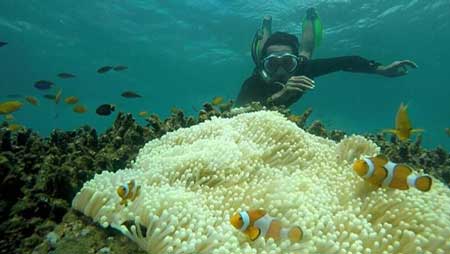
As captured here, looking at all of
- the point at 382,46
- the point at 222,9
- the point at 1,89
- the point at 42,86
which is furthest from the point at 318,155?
the point at 1,89

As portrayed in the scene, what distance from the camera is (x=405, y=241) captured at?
86.4 inches

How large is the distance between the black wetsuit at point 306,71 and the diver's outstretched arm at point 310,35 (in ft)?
1.49

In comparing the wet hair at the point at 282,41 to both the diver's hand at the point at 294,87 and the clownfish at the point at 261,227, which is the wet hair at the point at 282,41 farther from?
the clownfish at the point at 261,227

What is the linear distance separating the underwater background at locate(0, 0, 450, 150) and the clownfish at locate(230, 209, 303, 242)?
1540 cm

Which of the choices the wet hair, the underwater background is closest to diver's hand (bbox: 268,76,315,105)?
Answer: the wet hair

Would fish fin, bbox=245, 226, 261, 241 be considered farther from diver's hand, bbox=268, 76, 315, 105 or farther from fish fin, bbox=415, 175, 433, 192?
diver's hand, bbox=268, 76, 315, 105

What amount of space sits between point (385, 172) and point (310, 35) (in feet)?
24.0

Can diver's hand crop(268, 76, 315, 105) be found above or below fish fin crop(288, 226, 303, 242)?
above

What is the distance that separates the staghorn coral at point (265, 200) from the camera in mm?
2123

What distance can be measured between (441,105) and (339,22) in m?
31.9

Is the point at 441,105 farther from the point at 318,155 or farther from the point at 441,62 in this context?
the point at 318,155

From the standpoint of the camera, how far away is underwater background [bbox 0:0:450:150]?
81.3 ft

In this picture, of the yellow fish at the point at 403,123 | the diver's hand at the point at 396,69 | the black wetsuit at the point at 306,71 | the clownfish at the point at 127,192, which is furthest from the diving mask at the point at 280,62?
the clownfish at the point at 127,192

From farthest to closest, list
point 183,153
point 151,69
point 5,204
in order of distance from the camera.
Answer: point 151,69 < point 183,153 < point 5,204
